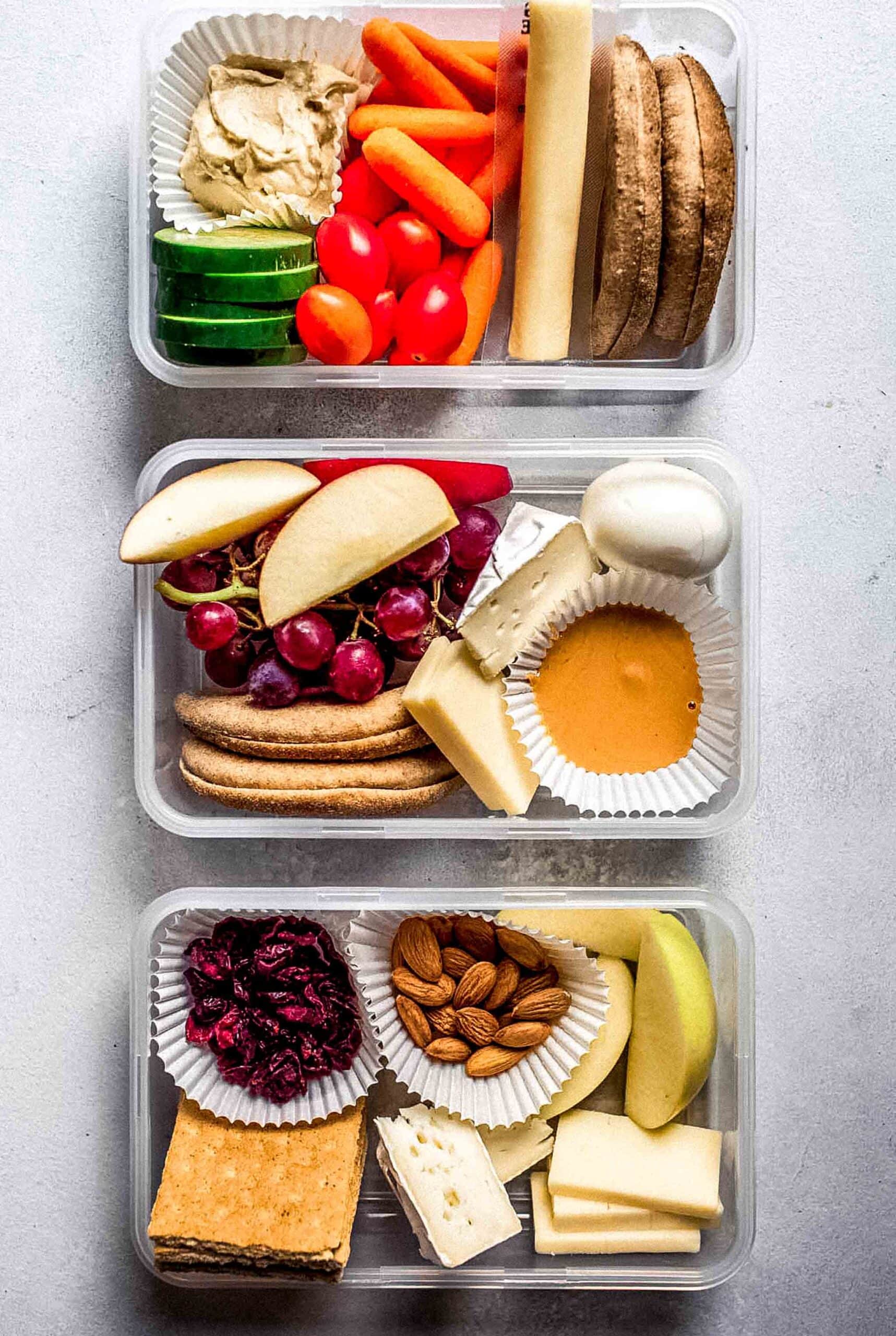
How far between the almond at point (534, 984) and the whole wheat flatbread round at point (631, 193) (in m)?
0.67

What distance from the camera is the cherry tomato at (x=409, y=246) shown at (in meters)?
1.06

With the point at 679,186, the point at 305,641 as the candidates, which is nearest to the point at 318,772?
the point at 305,641

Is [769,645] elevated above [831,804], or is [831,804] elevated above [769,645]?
[769,645]

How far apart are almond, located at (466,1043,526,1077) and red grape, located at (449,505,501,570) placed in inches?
20.0

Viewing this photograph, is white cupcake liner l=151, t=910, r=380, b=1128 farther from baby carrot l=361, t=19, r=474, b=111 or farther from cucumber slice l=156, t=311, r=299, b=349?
baby carrot l=361, t=19, r=474, b=111

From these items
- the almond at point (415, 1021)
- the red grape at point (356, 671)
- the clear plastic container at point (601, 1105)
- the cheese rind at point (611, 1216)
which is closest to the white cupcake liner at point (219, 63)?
the red grape at point (356, 671)

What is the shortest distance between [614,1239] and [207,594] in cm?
79

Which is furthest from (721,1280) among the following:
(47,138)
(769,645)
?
(47,138)

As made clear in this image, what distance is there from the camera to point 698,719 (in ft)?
3.58

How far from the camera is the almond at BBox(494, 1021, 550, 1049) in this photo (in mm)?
1101

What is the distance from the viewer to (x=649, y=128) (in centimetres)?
99

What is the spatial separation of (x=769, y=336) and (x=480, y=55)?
423 mm

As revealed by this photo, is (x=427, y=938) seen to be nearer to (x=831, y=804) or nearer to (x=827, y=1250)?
(x=831, y=804)

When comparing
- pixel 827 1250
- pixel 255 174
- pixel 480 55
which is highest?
pixel 480 55
